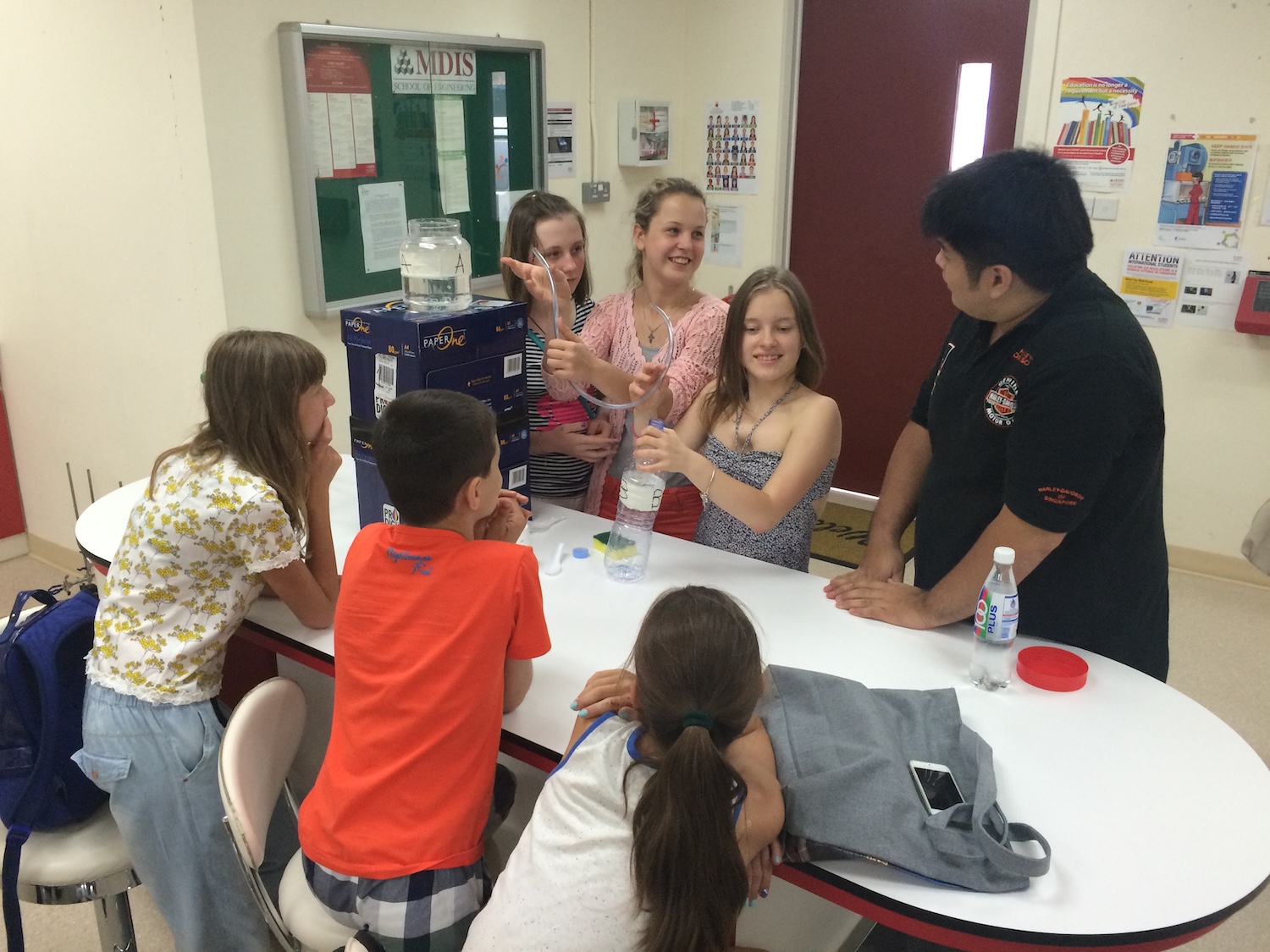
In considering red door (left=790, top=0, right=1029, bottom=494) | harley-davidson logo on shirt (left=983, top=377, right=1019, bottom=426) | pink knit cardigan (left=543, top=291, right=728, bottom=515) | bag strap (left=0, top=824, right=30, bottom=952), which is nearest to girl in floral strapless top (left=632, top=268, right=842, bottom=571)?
pink knit cardigan (left=543, top=291, right=728, bottom=515)

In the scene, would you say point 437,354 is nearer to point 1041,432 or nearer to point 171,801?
point 171,801

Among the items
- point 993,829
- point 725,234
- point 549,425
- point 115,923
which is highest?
point 725,234

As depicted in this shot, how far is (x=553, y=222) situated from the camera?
7.97ft

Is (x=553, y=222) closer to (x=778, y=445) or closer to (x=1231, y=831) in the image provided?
(x=778, y=445)

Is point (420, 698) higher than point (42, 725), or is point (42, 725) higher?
point (420, 698)

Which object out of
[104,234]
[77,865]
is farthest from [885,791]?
[104,234]

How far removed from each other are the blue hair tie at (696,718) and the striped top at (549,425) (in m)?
1.26

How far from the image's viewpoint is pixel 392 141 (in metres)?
3.45

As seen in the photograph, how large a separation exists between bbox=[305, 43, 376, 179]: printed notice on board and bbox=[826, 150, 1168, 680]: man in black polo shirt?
7.48 feet

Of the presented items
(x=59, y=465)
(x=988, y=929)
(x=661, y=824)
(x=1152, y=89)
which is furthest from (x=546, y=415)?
(x=1152, y=89)

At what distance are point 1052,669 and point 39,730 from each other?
171cm

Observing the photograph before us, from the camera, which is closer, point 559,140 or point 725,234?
point 559,140

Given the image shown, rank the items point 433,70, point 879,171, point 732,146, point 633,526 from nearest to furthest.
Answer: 1. point 633,526
2. point 433,70
3. point 879,171
4. point 732,146

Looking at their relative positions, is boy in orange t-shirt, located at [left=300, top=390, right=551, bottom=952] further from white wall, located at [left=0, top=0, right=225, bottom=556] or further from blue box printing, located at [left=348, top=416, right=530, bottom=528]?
white wall, located at [left=0, top=0, right=225, bottom=556]
